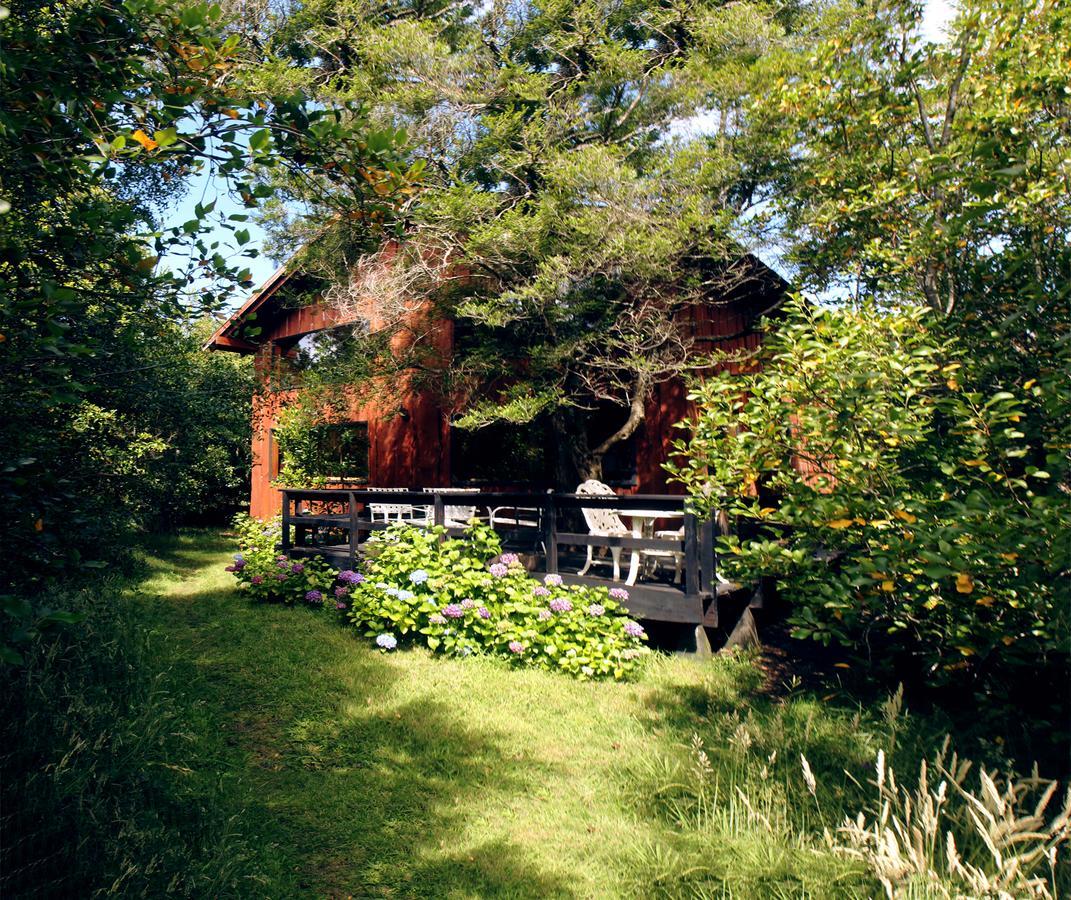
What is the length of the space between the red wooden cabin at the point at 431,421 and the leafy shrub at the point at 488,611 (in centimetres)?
312

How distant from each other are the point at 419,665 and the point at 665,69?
8069 millimetres

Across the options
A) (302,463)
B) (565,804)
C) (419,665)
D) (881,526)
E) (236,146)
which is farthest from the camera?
(302,463)

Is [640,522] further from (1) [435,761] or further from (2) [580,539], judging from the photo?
(1) [435,761]

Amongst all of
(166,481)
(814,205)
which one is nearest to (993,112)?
(814,205)

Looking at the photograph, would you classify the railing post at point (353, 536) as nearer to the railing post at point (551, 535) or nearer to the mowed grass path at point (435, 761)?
the mowed grass path at point (435, 761)

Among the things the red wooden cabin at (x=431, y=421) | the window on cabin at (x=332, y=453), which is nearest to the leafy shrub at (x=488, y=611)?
the red wooden cabin at (x=431, y=421)

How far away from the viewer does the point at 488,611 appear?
7.12 metres

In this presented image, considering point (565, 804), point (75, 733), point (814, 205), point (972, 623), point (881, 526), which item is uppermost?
point (814, 205)

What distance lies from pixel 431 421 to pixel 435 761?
8.90 metres

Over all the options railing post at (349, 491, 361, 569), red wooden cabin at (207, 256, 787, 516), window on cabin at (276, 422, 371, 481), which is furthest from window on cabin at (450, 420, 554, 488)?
railing post at (349, 491, 361, 569)

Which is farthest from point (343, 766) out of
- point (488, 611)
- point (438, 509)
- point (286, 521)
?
point (286, 521)

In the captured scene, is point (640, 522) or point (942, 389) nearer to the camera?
point (942, 389)

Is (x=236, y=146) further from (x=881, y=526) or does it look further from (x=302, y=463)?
(x=302, y=463)

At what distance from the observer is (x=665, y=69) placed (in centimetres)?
945
